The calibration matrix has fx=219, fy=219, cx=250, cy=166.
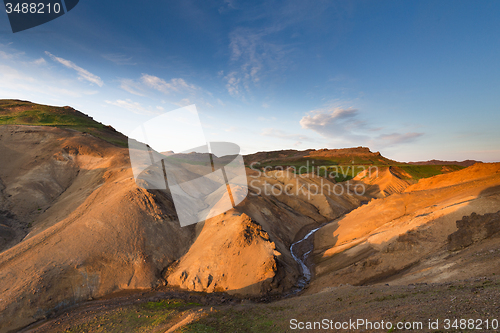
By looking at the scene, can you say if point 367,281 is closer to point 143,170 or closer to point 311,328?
point 311,328

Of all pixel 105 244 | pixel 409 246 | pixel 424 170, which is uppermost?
pixel 424 170

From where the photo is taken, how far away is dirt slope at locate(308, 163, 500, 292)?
1594 centimetres

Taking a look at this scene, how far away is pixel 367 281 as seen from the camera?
18578mm

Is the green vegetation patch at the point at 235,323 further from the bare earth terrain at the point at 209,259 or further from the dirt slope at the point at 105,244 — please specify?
the dirt slope at the point at 105,244

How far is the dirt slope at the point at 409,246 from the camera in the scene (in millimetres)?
15938

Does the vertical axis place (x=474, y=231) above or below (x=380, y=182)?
below

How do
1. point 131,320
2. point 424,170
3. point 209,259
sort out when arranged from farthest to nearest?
point 424,170, point 209,259, point 131,320

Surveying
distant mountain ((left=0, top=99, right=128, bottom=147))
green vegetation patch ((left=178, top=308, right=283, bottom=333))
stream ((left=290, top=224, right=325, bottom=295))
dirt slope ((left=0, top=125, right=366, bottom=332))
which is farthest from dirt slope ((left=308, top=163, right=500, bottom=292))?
distant mountain ((left=0, top=99, right=128, bottom=147))

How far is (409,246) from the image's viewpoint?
19547mm

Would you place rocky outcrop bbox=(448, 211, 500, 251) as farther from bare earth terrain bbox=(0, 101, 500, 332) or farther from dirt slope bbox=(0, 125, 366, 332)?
dirt slope bbox=(0, 125, 366, 332)

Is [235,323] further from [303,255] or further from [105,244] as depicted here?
[303,255]

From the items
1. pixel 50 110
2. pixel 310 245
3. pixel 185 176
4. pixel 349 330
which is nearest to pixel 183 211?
pixel 185 176

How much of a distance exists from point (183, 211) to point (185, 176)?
1432cm

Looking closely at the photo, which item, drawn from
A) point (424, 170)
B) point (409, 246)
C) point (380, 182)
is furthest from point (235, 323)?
point (424, 170)
